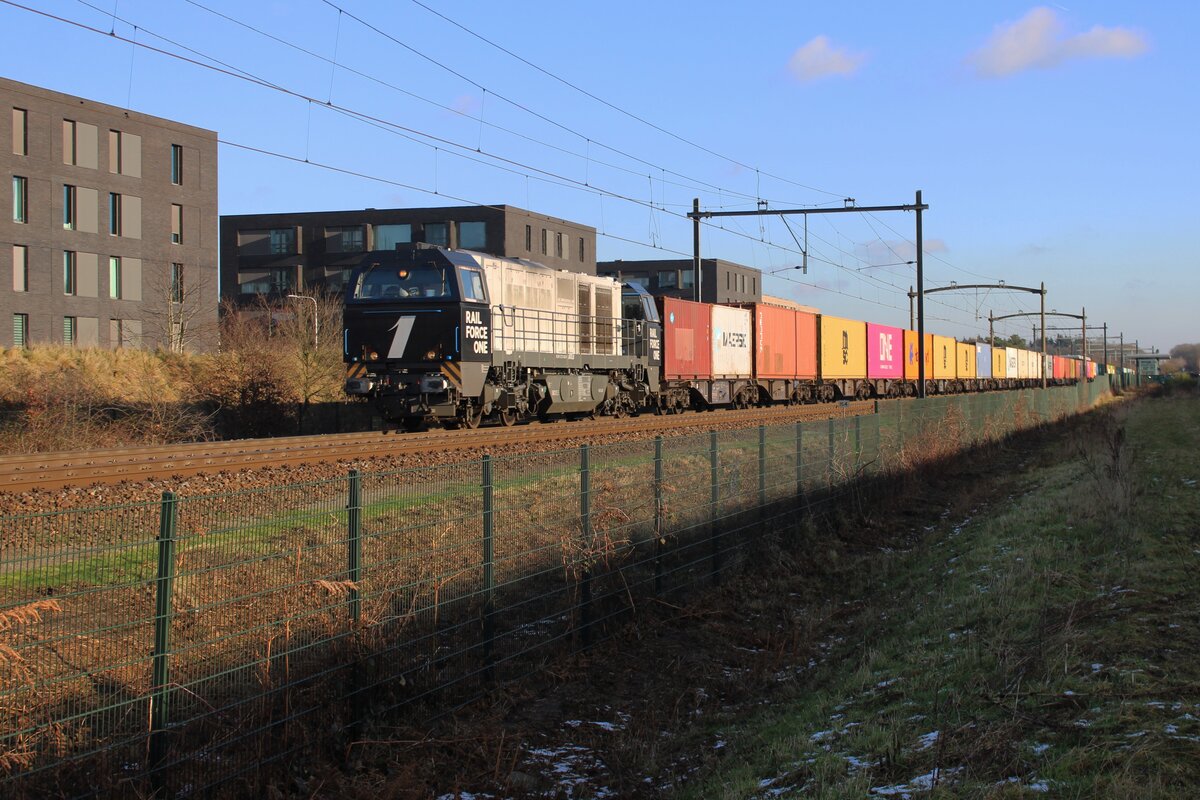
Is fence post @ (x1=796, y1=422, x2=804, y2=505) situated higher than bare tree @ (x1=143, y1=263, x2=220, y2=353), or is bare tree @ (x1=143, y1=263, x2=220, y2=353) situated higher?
bare tree @ (x1=143, y1=263, x2=220, y2=353)

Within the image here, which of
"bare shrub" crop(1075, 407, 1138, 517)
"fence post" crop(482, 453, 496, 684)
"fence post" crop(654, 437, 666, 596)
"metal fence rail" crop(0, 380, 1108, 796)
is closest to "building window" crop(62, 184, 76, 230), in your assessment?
"metal fence rail" crop(0, 380, 1108, 796)

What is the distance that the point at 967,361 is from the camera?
58.9 m

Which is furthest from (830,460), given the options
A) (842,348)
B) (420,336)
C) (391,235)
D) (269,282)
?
(269,282)

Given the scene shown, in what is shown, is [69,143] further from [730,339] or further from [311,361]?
[730,339]

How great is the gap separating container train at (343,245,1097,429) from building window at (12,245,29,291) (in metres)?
28.8

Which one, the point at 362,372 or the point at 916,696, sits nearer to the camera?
the point at 916,696

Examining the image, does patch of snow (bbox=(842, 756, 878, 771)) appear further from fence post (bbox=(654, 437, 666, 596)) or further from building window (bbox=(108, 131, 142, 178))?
building window (bbox=(108, 131, 142, 178))

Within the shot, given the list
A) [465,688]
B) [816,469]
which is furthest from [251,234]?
[465,688]

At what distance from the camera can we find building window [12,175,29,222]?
4550 cm

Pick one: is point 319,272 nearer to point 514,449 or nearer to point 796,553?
point 514,449

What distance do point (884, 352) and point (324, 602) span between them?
44.2 m

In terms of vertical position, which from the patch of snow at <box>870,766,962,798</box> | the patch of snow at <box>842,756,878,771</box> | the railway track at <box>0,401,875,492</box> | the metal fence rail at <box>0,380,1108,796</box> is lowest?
the patch of snow at <box>842,756,878,771</box>

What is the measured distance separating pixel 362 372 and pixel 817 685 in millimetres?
14759

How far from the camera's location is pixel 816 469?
1484 cm
